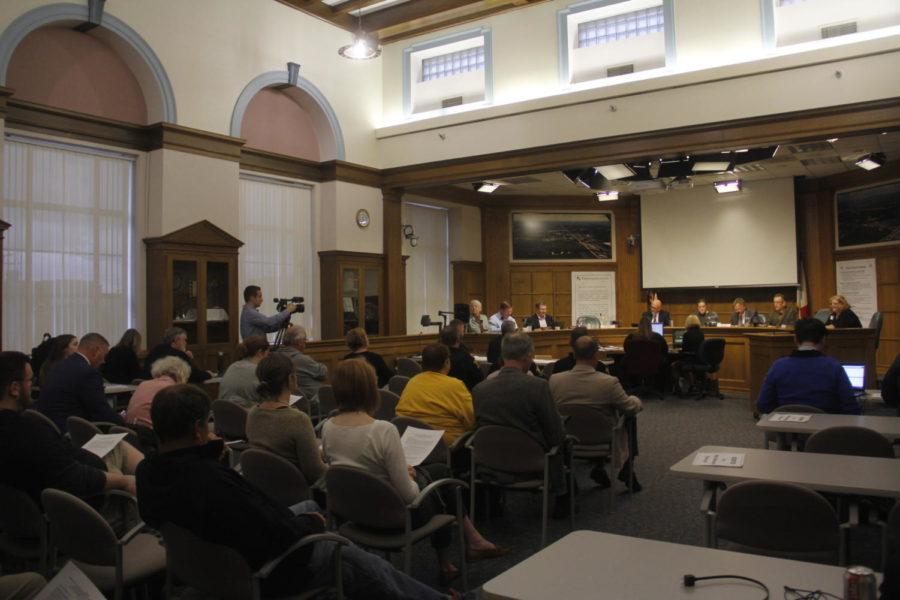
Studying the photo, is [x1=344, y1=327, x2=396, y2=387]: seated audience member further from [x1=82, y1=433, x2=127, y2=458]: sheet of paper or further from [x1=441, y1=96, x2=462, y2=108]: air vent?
[x1=441, y1=96, x2=462, y2=108]: air vent

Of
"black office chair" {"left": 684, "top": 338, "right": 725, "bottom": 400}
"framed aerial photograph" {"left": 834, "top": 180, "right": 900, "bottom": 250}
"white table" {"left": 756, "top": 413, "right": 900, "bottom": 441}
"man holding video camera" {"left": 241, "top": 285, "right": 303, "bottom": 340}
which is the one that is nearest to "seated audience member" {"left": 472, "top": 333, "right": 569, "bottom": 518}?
"white table" {"left": 756, "top": 413, "right": 900, "bottom": 441}

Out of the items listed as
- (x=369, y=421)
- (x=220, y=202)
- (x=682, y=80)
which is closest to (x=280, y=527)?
(x=369, y=421)

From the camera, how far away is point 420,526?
10.2ft

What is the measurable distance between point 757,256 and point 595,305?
336cm

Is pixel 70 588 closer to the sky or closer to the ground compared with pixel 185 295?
closer to the ground

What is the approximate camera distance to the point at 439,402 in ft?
13.8

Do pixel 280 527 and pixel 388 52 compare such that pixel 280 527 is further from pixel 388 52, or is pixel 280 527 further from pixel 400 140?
pixel 388 52

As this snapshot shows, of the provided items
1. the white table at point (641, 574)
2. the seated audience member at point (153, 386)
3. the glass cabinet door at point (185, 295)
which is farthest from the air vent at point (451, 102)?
the white table at point (641, 574)

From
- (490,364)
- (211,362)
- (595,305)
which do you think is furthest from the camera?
(595,305)

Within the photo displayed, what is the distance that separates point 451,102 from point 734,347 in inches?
241

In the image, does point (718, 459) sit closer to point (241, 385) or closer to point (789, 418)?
point (789, 418)

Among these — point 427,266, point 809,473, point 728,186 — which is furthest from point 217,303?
point 728,186

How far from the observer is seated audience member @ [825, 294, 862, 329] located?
9.96 m

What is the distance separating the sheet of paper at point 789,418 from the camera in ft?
13.5
